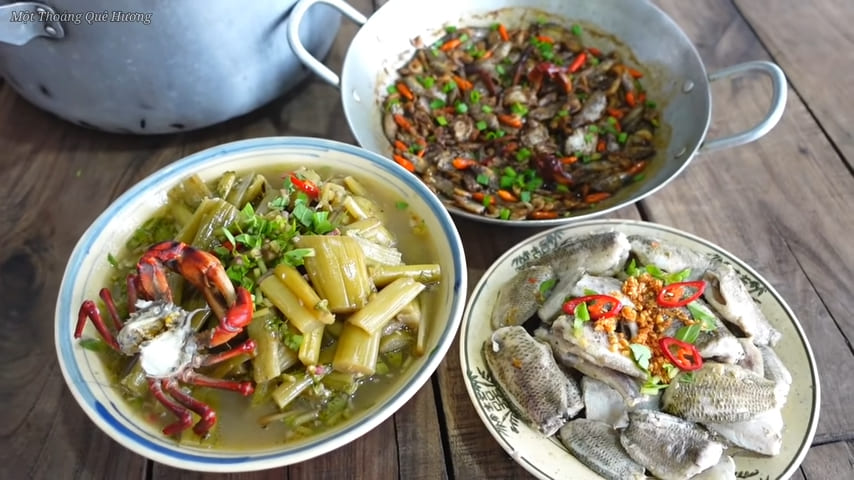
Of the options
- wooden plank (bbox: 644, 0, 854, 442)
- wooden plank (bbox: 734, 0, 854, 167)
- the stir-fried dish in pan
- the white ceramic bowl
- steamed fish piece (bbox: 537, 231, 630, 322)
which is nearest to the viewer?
the white ceramic bowl

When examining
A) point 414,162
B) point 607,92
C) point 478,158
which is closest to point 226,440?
point 414,162

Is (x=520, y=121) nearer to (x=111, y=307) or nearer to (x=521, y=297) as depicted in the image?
(x=521, y=297)

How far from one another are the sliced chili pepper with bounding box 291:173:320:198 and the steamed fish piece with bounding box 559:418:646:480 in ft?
2.19

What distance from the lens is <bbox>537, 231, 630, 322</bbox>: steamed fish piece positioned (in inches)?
50.5

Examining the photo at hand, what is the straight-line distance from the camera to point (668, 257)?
4.37 ft

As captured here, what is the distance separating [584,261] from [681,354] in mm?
266

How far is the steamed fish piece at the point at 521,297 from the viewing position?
129 cm

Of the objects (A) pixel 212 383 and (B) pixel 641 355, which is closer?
(A) pixel 212 383

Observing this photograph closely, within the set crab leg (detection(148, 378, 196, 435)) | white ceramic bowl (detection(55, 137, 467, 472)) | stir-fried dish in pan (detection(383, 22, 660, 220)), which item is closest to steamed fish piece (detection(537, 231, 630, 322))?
stir-fried dish in pan (detection(383, 22, 660, 220))

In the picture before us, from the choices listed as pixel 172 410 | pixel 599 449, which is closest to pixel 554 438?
pixel 599 449

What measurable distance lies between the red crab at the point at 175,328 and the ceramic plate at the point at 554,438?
447 mm

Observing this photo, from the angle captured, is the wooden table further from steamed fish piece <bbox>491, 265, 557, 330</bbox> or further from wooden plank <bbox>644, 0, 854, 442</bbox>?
steamed fish piece <bbox>491, 265, 557, 330</bbox>

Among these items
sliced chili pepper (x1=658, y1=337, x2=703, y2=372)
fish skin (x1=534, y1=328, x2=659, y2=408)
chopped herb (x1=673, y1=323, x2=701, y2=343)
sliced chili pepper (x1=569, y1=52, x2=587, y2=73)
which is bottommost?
fish skin (x1=534, y1=328, x2=659, y2=408)

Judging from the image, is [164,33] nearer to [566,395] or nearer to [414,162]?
[414,162]
